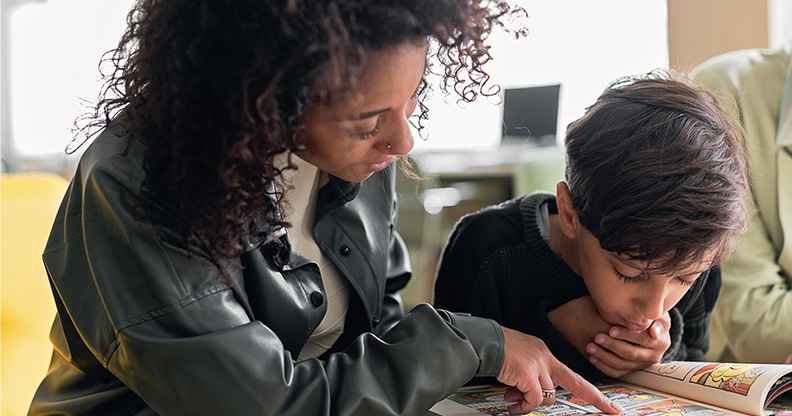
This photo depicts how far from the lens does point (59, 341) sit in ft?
3.26

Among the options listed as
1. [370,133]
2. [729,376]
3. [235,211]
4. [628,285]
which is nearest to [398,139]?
[370,133]

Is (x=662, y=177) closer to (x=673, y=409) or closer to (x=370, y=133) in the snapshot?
(x=673, y=409)

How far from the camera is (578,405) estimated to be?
96 cm

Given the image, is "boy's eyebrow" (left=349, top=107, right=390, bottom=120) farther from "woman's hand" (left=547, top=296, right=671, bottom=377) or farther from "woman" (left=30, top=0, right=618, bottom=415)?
"woman's hand" (left=547, top=296, right=671, bottom=377)

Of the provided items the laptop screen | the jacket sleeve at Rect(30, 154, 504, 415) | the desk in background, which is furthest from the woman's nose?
the laptop screen

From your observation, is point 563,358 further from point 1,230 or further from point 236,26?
point 1,230

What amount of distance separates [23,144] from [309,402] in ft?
14.4

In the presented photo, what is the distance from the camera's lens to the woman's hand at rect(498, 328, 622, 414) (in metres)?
0.92

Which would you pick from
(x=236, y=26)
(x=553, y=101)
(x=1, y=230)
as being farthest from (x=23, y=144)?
(x=236, y=26)

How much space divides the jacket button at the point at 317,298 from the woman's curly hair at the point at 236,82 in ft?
0.58

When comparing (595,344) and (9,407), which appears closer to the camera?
(595,344)

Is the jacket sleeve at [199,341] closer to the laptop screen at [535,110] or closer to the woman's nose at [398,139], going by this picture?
the woman's nose at [398,139]

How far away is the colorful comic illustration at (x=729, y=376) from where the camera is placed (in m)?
0.94

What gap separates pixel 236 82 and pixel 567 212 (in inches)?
22.5
